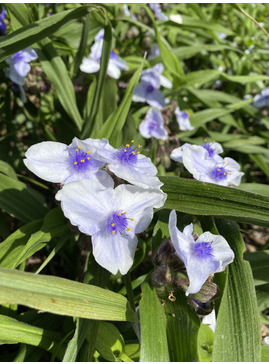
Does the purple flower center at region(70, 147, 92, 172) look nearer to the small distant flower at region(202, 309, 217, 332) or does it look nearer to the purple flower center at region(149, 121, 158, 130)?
the small distant flower at region(202, 309, 217, 332)

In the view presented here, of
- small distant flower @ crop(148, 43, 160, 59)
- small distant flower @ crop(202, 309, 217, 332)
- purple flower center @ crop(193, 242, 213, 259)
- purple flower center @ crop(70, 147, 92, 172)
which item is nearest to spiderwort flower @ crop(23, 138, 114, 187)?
purple flower center @ crop(70, 147, 92, 172)

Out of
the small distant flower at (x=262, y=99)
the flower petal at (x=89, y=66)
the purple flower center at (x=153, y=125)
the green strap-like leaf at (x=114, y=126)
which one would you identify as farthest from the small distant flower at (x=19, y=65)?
the small distant flower at (x=262, y=99)

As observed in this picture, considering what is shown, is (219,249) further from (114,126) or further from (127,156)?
(114,126)

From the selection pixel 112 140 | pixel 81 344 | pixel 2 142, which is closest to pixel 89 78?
pixel 2 142

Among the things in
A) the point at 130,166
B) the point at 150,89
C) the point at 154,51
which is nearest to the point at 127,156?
the point at 130,166

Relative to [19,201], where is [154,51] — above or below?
below

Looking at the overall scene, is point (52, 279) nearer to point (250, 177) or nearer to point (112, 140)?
point (112, 140)
